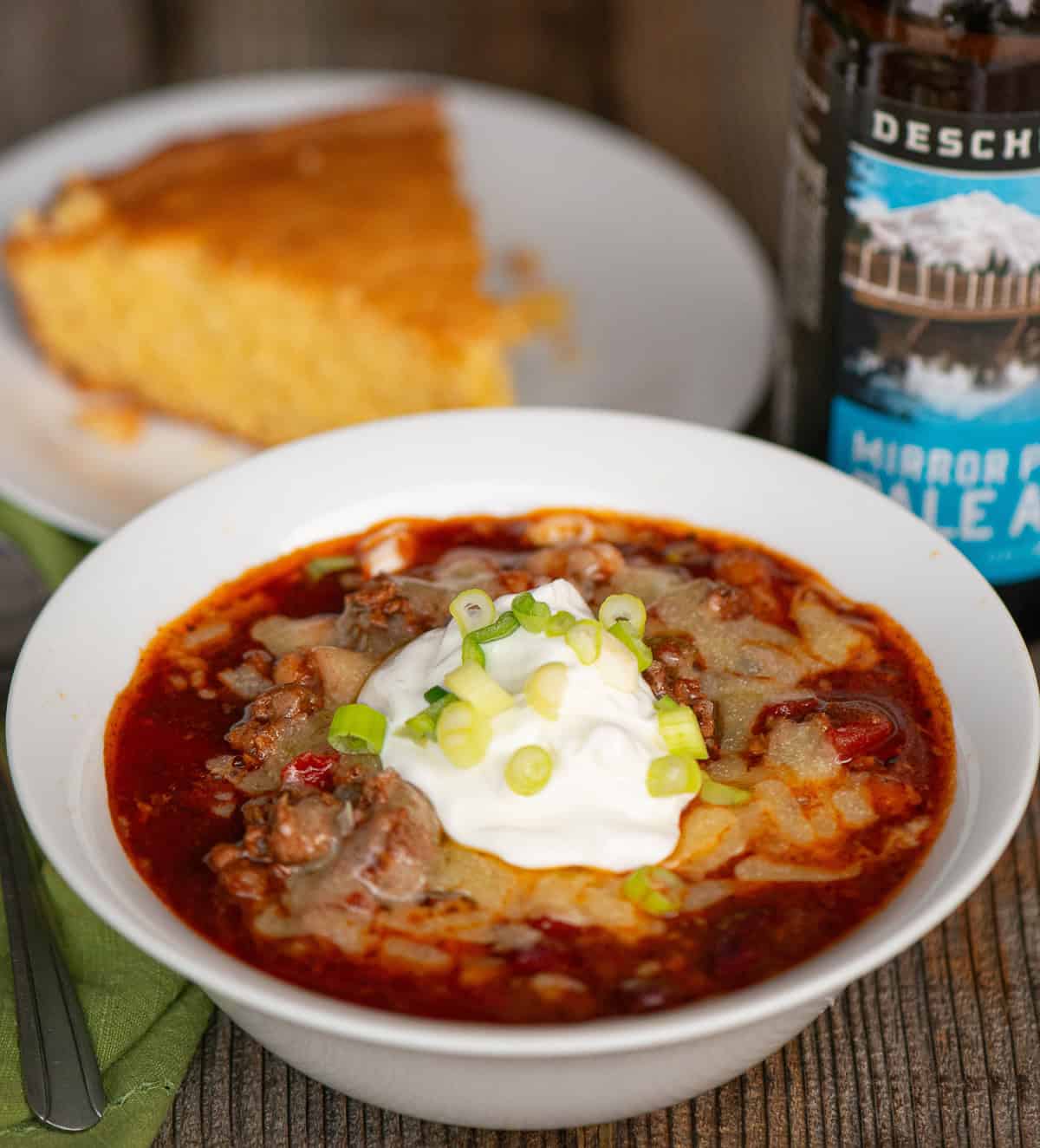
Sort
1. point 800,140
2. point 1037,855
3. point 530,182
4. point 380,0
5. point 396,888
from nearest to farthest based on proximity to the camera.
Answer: point 396,888
point 1037,855
point 800,140
point 530,182
point 380,0

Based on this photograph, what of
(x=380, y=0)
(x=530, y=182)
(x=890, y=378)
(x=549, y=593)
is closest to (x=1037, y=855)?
(x=890, y=378)

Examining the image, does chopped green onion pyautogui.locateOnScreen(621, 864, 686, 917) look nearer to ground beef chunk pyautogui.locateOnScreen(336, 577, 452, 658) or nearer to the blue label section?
ground beef chunk pyautogui.locateOnScreen(336, 577, 452, 658)

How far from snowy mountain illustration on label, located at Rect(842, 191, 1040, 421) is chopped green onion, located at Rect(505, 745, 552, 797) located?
4.81ft

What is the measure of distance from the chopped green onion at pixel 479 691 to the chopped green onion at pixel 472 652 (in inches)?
2.1

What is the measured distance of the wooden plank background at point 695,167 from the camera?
2.71 m

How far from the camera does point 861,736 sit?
2.68m

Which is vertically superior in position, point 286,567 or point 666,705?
point 666,705

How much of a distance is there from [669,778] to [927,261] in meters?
1.39

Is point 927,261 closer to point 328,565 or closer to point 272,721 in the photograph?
point 328,565

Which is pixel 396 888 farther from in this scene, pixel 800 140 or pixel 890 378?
pixel 800 140

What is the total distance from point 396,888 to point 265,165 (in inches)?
125

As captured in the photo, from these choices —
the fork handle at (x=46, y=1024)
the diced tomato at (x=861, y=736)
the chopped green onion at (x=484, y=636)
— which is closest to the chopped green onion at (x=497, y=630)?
the chopped green onion at (x=484, y=636)

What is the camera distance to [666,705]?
8.36 feet

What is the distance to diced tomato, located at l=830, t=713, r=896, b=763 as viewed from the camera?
2.66 metres
